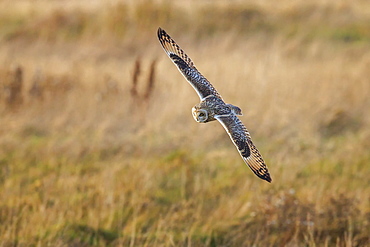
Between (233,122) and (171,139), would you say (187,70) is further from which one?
(171,139)

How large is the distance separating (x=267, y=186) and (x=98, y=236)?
2.08 meters

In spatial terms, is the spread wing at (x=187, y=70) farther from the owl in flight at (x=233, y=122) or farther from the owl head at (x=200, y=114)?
the owl head at (x=200, y=114)

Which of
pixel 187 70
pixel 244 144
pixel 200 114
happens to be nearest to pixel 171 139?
pixel 187 70

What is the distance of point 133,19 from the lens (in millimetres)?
13961

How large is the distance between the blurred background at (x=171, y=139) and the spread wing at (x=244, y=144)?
1.39m

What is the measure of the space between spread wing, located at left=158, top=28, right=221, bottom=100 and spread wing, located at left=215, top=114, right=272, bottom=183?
33 cm

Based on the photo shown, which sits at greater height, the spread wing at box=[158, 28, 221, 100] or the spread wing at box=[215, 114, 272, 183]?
the spread wing at box=[158, 28, 221, 100]

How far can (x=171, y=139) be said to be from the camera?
26.1ft

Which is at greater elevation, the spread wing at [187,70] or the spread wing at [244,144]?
the spread wing at [187,70]

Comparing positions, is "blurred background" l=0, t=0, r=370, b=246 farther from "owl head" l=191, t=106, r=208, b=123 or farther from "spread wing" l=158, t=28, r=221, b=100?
"owl head" l=191, t=106, r=208, b=123

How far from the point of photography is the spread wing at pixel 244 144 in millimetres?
3736

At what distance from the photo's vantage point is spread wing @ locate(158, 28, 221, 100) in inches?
164

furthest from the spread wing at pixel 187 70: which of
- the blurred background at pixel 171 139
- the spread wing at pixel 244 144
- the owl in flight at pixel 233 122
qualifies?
the blurred background at pixel 171 139

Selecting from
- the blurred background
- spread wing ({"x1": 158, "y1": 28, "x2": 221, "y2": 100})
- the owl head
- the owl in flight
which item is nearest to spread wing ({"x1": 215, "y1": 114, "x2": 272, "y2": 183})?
the owl in flight
